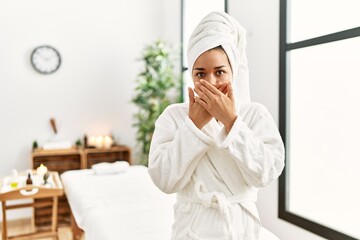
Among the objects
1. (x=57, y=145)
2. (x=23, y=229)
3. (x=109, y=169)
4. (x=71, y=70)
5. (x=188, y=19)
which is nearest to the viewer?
(x=109, y=169)

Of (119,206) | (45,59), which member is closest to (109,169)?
(119,206)

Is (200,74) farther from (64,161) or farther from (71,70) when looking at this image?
(71,70)

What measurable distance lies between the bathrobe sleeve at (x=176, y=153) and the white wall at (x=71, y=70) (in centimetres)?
336

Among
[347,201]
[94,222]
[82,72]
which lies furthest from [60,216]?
[347,201]

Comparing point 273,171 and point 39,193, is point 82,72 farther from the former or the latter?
point 273,171

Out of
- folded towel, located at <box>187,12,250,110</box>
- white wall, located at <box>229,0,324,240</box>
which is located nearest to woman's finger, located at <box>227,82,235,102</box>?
folded towel, located at <box>187,12,250,110</box>

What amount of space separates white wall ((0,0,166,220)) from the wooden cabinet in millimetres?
312

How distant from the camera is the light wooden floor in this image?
347 cm

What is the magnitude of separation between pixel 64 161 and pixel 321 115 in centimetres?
276

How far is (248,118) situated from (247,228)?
1.02ft

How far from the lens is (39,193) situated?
2.53 metres

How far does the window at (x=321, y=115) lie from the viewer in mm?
2018

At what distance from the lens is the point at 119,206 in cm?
222

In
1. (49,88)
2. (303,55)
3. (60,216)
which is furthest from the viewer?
(49,88)
